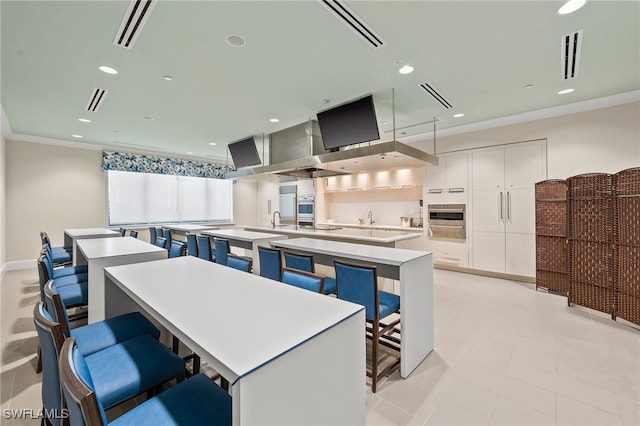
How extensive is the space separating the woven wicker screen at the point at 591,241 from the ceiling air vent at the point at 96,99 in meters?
6.28

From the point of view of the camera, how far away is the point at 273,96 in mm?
3762

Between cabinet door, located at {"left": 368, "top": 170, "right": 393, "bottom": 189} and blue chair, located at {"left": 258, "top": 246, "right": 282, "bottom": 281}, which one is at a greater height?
cabinet door, located at {"left": 368, "top": 170, "right": 393, "bottom": 189}

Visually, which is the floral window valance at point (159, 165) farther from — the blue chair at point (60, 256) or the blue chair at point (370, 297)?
the blue chair at point (370, 297)

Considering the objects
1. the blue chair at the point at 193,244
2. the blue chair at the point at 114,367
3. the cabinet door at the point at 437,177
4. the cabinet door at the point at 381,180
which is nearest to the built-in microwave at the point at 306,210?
the cabinet door at the point at 381,180

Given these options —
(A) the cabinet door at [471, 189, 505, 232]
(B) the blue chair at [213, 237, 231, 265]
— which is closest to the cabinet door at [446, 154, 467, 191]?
(A) the cabinet door at [471, 189, 505, 232]

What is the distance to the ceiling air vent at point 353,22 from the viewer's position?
2.05m

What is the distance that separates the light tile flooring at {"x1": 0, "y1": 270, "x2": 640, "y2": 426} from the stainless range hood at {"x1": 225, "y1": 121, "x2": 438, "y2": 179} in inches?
82.7

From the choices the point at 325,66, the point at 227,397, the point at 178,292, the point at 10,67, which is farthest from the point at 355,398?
the point at 10,67

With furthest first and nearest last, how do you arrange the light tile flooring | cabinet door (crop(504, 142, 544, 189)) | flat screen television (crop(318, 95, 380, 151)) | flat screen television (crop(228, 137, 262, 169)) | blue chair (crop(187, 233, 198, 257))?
flat screen television (crop(228, 137, 262, 169)), cabinet door (crop(504, 142, 544, 189)), blue chair (crop(187, 233, 198, 257)), flat screen television (crop(318, 95, 380, 151)), the light tile flooring

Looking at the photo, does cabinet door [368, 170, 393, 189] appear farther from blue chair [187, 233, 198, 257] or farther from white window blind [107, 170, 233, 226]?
white window blind [107, 170, 233, 226]

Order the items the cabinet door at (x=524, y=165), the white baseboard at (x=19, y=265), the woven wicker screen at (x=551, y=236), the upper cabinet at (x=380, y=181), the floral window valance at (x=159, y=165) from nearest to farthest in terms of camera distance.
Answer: the woven wicker screen at (x=551, y=236), the cabinet door at (x=524, y=165), the white baseboard at (x=19, y=265), the upper cabinet at (x=380, y=181), the floral window valance at (x=159, y=165)

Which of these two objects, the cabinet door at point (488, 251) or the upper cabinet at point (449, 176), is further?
the upper cabinet at point (449, 176)

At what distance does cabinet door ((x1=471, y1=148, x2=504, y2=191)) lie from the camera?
4863 millimetres

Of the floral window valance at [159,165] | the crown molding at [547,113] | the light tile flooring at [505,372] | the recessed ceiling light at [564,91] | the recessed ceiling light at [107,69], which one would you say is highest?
the recessed ceiling light at [564,91]
